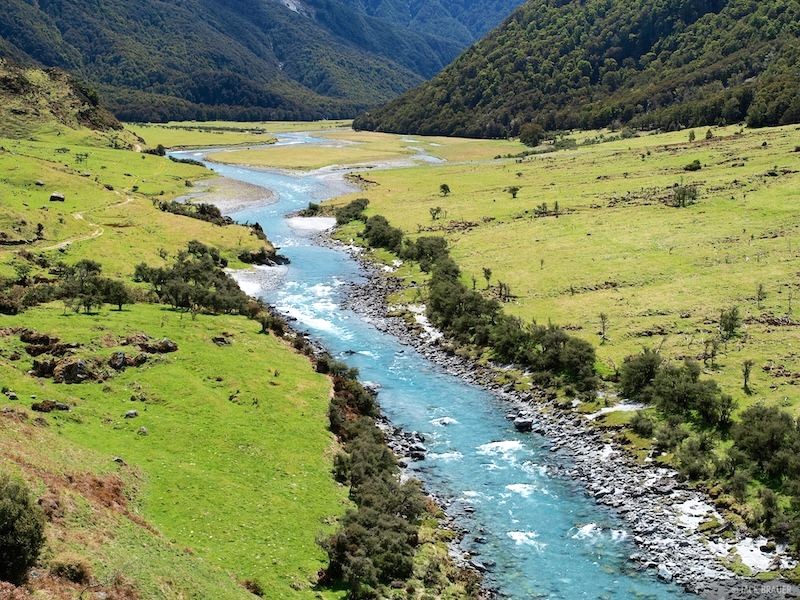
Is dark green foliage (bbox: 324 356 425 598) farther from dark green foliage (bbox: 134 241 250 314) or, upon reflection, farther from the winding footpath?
dark green foliage (bbox: 134 241 250 314)

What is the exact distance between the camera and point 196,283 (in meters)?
71.4

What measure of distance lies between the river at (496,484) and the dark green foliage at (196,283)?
6.83m

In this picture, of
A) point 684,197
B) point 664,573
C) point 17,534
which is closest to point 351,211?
point 684,197

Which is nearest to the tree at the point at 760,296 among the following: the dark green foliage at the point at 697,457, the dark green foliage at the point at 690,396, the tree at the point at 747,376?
the tree at the point at 747,376

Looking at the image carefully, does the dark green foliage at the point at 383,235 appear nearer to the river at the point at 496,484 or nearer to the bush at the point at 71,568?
the river at the point at 496,484

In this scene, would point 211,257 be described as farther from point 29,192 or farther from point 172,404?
point 172,404

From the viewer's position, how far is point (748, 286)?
6569 cm

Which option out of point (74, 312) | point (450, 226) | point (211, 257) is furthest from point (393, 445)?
point (450, 226)

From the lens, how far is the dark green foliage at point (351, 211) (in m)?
122

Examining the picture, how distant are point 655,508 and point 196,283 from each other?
48461 mm

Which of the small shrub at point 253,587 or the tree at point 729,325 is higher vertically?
the tree at point 729,325

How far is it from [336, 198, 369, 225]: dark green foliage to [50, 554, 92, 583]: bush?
101 m

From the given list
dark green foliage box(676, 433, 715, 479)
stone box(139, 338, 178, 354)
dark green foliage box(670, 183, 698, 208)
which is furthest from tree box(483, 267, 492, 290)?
dark green foliage box(670, 183, 698, 208)

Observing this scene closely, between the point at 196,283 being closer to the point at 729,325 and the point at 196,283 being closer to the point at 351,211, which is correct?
the point at 729,325
